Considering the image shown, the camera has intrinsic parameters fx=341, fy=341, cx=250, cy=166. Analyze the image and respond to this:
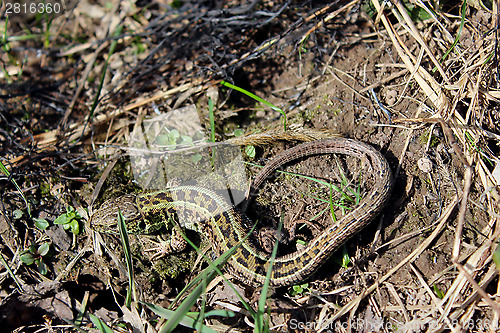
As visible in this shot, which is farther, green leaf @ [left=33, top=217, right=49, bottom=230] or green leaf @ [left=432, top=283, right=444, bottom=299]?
Result: green leaf @ [left=33, top=217, right=49, bottom=230]

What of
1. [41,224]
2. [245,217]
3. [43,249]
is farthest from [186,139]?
[43,249]

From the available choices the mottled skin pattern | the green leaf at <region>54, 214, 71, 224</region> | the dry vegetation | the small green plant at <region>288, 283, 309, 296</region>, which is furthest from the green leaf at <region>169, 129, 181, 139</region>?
the small green plant at <region>288, 283, 309, 296</region>

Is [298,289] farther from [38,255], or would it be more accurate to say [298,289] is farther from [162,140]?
[38,255]

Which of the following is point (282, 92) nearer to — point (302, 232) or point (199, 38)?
point (199, 38)

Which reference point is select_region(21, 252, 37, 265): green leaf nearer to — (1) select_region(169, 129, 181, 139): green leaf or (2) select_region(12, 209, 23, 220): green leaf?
(2) select_region(12, 209, 23, 220): green leaf

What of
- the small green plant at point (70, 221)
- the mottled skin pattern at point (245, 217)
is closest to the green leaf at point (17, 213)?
the small green plant at point (70, 221)
